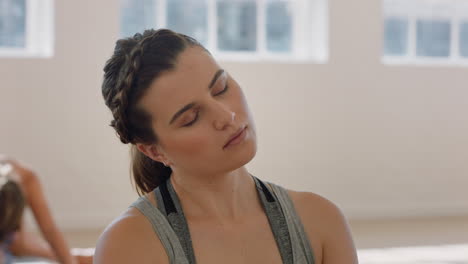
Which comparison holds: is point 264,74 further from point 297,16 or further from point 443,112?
point 443,112

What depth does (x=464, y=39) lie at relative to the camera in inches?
239

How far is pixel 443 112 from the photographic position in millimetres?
5594

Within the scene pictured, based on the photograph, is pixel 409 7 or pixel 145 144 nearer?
pixel 145 144

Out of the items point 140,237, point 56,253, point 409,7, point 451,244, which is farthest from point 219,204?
point 409,7

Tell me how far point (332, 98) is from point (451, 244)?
1.68 m

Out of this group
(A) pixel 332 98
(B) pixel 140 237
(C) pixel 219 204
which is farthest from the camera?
(A) pixel 332 98

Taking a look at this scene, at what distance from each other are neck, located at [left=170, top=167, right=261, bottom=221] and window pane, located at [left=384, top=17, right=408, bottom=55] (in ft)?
16.1

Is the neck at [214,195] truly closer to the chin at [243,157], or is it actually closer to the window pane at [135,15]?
the chin at [243,157]

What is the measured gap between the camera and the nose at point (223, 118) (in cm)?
109

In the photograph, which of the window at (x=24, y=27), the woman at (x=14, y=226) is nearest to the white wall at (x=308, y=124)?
the window at (x=24, y=27)

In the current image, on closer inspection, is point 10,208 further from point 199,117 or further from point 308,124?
point 308,124

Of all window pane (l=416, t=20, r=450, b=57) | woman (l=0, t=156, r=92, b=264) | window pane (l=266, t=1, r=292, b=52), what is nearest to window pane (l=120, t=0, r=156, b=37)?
window pane (l=266, t=1, r=292, b=52)

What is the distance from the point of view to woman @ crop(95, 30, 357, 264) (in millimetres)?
1097

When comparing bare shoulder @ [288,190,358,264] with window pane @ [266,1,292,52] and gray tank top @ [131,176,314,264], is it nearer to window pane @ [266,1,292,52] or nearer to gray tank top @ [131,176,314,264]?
gray tank top @ [131,176,314,264]
